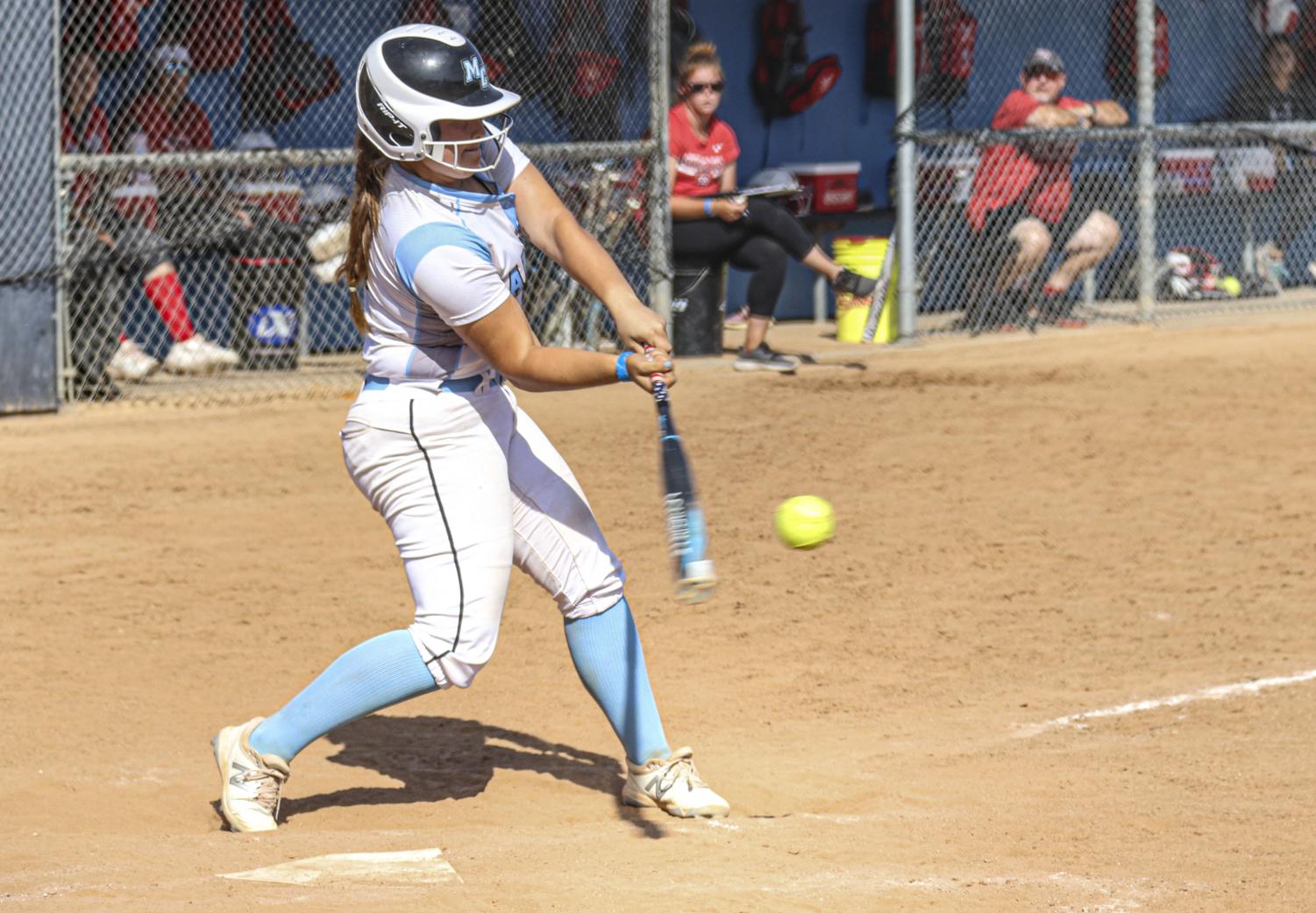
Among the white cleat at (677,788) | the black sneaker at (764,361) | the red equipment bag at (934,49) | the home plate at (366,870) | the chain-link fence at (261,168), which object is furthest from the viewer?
the red equipment bag at (934,49)

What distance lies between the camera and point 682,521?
3857 mm

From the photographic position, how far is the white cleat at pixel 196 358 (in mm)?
10523

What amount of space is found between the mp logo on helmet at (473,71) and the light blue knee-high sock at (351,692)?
4.37 feet

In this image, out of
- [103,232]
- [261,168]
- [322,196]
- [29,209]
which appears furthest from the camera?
[322,196]

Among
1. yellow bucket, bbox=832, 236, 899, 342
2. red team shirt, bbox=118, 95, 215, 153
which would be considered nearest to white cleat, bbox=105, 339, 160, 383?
red team shirt, bbox=118, 95, 215, 153

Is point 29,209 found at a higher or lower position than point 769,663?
higher

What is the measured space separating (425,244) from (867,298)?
7882 mm

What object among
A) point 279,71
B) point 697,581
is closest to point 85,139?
point 279,71

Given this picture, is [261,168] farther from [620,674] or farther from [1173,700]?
[1173,700]

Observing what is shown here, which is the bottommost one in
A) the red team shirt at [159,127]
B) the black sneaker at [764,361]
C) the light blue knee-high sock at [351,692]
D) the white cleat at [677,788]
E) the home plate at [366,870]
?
the black sneaker at [764,361]

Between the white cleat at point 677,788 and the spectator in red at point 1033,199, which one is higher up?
the spectator in red at point 1033,199

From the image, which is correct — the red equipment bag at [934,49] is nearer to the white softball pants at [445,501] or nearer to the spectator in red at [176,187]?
the spectator in red at [176,187]

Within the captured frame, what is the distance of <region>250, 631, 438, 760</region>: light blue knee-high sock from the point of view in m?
4.21

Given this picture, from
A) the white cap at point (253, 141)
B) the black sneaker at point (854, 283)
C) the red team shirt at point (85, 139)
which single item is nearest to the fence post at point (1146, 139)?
the black sneaker at point (854, 283)
